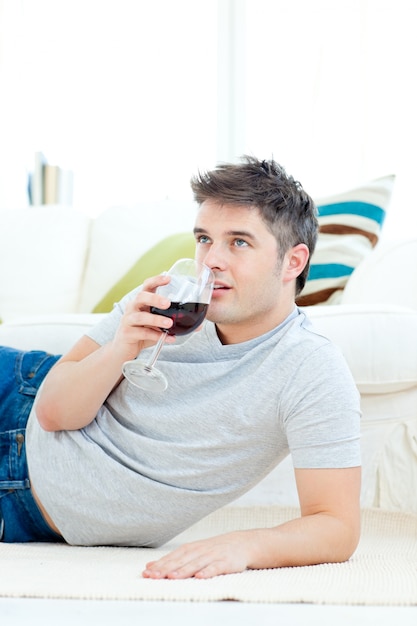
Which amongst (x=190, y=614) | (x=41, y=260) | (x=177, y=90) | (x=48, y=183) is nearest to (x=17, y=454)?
(x=190, y=614)

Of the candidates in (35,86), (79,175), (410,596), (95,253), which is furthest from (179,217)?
(410,596)

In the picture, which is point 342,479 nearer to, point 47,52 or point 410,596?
point 410,596

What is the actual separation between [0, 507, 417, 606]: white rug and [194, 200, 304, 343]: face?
16.7 inches

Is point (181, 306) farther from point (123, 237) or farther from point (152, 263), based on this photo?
point (123, 237)

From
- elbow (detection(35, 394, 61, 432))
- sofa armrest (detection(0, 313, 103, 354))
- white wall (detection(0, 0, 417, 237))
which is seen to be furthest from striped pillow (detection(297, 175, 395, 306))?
white wall (detection(0, 0, 417, 237))

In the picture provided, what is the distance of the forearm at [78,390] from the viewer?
143 cm

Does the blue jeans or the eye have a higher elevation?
the eye

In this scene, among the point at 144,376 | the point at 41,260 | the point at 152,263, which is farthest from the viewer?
the point at 41,260

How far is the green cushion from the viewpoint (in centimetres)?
258

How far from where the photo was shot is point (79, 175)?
4.24m

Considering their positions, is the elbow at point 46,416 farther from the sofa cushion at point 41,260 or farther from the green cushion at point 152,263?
the sofa cushion at point 41,260

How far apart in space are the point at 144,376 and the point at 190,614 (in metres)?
0.45

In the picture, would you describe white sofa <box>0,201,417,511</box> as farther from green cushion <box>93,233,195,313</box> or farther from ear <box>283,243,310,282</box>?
ear <box>283,243,310,282</box>

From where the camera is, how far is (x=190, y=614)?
934mm
